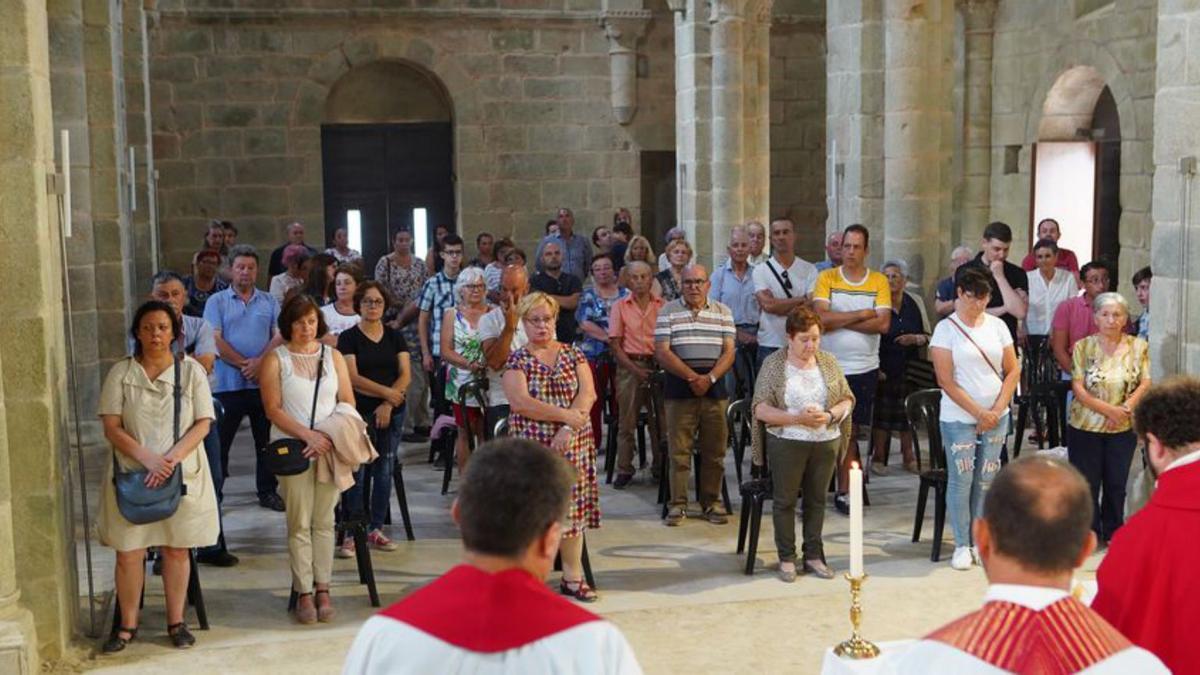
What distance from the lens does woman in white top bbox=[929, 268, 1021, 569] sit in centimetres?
733

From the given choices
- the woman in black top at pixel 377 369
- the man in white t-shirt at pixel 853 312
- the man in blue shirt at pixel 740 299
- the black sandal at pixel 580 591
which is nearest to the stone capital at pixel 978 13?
the man in blue shirt at pixel 740 299

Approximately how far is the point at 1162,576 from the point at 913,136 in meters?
7.87

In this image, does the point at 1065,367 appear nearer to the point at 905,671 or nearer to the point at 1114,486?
the point at 1114,486

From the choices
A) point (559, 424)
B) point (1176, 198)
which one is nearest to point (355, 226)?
point (559, 424)

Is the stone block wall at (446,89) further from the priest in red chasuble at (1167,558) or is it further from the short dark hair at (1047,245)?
the priest in red chasuble at (1167,558)

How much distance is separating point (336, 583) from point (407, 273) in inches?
186

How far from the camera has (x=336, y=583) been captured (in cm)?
742

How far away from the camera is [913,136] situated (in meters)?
11.0

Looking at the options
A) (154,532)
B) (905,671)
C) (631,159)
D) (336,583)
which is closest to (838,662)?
(905,671)

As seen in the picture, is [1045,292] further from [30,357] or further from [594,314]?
[30,357]

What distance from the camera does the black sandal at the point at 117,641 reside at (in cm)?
637

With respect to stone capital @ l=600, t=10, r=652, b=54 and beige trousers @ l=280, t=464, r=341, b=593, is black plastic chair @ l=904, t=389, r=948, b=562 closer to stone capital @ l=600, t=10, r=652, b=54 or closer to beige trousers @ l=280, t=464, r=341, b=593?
beige trousers @ l=280, t=464, r=341, b=593

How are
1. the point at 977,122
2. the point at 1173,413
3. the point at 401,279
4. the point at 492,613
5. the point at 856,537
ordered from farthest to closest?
the point at 977,122 → the point at 401,279 → the point at 856,537 → the point at 1173,413 → the point at 492,613

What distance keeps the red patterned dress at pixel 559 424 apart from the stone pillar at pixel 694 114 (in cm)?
801
